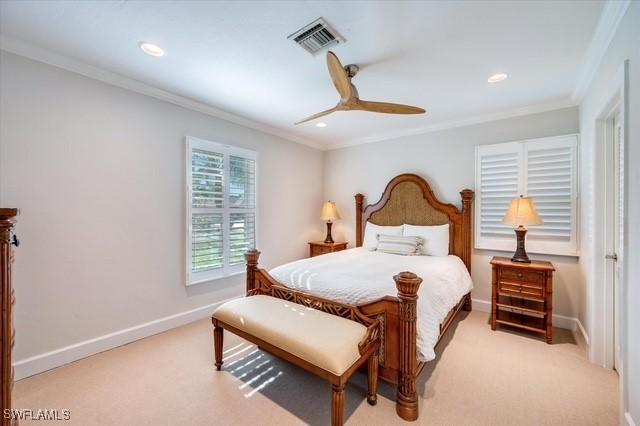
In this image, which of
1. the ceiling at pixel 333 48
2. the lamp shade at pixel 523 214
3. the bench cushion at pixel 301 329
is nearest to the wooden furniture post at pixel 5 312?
the bench cushion at pixel 301 329

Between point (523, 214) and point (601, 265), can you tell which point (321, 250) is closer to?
point (523, 214)

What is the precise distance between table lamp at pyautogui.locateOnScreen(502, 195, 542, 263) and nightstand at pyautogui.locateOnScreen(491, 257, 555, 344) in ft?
0.43

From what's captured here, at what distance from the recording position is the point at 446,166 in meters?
3.80

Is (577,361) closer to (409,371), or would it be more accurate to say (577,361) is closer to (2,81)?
(409,371)

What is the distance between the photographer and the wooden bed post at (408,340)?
1.72 m

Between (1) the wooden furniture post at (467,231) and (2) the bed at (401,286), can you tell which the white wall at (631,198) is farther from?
(1) the wooden furniture post at (467,231)

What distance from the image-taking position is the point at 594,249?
2297 millimetres

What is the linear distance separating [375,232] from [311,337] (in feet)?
8.32

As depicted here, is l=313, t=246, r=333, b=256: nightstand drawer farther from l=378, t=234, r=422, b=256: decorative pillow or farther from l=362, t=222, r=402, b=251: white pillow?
l=378, t=234, r=422, b=256: decorative pillow

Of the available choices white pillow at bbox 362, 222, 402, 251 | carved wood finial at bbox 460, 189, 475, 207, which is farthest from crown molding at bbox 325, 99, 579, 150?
white pillow at bbox 362, 222, 402, 251

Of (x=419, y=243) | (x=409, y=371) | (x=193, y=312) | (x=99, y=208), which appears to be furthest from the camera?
(x=419, y=243)

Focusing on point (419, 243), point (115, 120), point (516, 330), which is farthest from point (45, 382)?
point (516, 330)

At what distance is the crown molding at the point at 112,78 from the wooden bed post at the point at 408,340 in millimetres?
3001

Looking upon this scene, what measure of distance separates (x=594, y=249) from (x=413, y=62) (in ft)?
7.37
